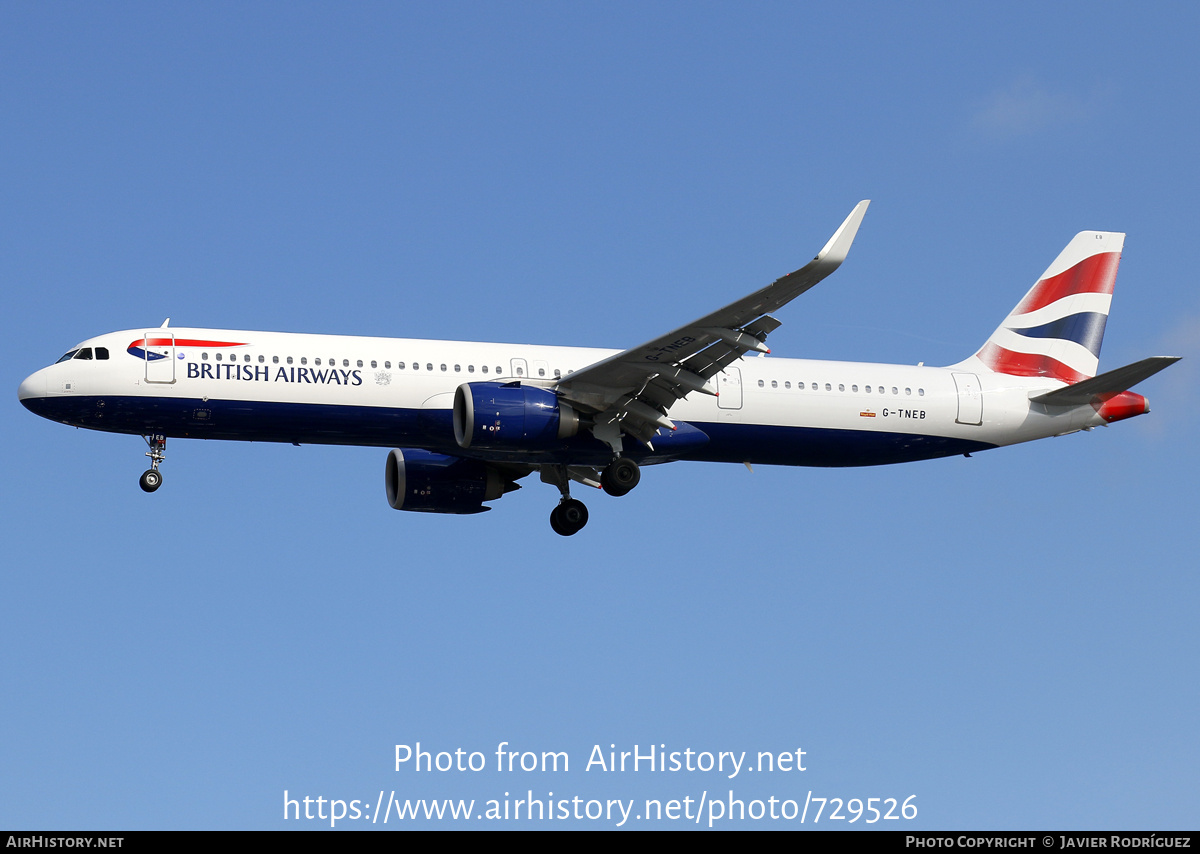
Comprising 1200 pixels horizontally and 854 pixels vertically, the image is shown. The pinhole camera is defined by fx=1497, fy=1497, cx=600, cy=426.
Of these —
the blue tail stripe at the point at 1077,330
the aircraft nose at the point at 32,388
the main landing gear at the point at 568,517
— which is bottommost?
the main landing gear at the point at 568,517

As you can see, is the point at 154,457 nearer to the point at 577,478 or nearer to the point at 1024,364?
the point at 577,478

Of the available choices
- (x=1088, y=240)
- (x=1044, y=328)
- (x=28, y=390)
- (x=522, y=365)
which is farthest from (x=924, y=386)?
(x=28, y=390)

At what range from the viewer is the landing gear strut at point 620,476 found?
34.8 meters

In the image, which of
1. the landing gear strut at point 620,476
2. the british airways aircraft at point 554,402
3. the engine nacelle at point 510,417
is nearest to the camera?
the engine nacelle at point 510,417

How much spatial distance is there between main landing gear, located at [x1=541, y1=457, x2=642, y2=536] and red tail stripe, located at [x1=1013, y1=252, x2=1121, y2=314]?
12.8 meters

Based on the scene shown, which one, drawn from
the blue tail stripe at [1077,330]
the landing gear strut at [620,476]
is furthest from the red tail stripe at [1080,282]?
the landing gear strut at [620,476]

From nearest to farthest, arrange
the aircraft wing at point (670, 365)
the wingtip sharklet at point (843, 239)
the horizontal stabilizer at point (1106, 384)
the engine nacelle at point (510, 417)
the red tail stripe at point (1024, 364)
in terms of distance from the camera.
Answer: the wingtip sharklet at point (843, 239)
the aircraft wing at point (670, 365)
the engine nacelle at point (510, 417)
the horizontal stabilizer at point (1106, 384)
the red tail stripe at point (1024, 364)

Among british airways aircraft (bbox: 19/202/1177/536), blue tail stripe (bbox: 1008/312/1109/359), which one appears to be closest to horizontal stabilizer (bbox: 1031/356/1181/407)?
british airways aircraft (bbox: 19/202/1177/536)

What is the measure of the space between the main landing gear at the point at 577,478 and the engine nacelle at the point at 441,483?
5.41 ft

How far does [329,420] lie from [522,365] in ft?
15.4

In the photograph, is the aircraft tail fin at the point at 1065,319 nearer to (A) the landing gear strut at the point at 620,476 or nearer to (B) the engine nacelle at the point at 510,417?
(A) the landing gear strut at the point at 620,476

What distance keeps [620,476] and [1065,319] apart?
13944mm

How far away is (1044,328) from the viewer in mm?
40250

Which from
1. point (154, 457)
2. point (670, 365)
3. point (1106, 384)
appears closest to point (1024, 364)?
point (1106, 384)
